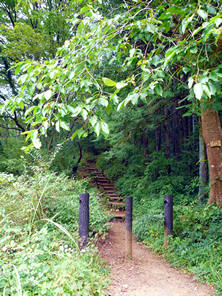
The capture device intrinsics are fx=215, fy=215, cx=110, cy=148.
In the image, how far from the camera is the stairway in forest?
7959 mm

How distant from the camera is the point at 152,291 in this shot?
2.68 meters

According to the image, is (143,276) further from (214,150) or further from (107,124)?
(214,150)

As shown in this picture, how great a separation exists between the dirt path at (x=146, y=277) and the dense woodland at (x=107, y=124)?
0.19m

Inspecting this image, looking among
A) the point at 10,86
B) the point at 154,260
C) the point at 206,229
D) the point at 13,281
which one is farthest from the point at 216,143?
the point at 10,86

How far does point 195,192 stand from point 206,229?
121 inches

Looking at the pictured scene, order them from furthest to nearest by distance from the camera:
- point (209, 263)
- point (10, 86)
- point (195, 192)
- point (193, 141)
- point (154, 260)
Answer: point (10, 86)
point (193, 141)
point (195, 192)
point (154, 260)
point (209, 263)

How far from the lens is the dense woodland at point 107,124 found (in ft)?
6.27

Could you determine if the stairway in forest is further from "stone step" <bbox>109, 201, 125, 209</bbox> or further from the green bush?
the green bush

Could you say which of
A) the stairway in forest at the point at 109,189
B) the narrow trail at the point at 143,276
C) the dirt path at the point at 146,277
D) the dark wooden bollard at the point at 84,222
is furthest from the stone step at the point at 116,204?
the dark wooden bollard at the point at 84,222

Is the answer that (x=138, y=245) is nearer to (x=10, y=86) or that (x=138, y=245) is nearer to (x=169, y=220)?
(x=169, y=220)

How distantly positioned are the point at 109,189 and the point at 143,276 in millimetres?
7012

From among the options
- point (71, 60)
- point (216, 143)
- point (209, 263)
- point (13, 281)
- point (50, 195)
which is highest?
point (71, 60)

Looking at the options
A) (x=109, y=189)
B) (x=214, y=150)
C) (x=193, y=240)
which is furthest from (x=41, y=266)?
(x=109, y=189)

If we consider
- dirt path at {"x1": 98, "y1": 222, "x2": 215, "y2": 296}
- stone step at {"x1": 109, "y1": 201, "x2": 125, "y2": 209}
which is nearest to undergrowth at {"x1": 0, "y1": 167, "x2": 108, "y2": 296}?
dirt path at {"x1": 98, "y1": 222, "x2": 215, "y2": 296}
